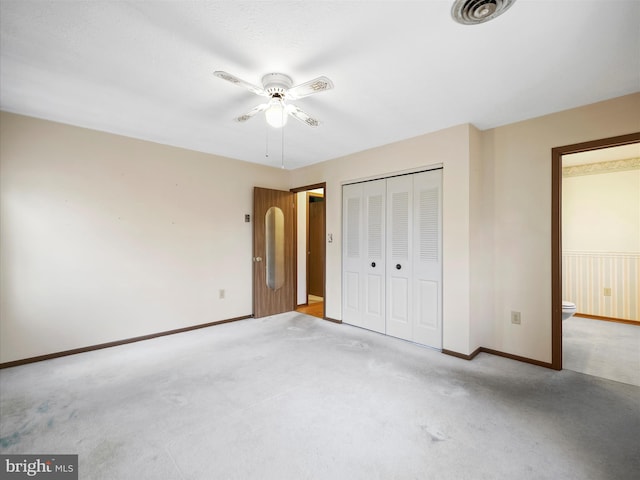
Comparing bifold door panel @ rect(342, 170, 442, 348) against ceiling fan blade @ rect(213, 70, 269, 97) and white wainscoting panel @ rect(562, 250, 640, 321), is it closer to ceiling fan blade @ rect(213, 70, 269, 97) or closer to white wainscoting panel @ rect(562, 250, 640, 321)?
ceiling fan blade @ rect(213, 70, 269, 97)

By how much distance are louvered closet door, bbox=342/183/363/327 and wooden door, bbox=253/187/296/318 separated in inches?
45.7

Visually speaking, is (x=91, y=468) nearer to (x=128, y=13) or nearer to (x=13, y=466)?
(x=13, y=466)

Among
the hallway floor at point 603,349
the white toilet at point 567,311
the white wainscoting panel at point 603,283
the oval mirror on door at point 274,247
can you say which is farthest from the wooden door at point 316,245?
the white wainscoting panel at point 603,283

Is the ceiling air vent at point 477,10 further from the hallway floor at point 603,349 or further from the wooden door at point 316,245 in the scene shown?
the wooden door at point 316,245

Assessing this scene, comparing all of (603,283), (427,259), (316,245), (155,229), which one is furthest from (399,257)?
(603,283)

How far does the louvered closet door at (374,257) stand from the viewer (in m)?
3.84

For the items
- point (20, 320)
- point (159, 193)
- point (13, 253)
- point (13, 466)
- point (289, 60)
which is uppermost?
point (289, 60)

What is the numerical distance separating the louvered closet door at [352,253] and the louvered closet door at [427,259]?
2.86ft

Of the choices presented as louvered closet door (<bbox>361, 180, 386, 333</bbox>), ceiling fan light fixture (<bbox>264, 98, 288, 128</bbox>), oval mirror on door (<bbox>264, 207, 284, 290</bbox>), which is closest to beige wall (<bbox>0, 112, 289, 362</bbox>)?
oval mirror on door (<bbox>264, 207, 284, 290</bbox>)

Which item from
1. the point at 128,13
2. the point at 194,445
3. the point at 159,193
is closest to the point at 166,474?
the point at 194,445

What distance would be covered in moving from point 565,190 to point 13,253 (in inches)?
297

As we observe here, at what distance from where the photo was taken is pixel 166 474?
1.54 metres

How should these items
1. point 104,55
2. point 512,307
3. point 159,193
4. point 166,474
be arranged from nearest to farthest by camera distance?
point 166,474 < point 104,55 < point 512,307 < point 159,193

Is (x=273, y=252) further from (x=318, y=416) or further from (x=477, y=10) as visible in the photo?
(x=477, y=10)
